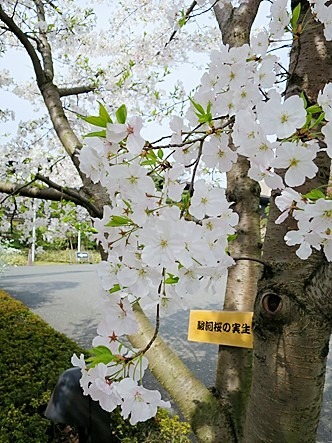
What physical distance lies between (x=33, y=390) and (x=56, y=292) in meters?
5.95

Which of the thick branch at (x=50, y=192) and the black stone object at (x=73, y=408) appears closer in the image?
the black stone object at (x=73, y=408)

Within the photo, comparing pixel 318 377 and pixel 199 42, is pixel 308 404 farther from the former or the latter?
pixel 199 42

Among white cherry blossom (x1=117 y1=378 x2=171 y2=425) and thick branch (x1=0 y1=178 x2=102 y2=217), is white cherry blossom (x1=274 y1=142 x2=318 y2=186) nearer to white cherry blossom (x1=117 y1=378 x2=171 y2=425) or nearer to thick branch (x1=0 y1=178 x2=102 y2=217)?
white cherry blossom (x1=117 y1=378 x2=171 y2=425)

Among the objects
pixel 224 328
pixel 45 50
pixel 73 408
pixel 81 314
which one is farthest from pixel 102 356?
pixel 81 314

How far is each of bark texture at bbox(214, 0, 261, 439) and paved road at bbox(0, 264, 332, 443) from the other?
4.74 ft

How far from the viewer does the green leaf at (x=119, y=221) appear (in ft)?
1.89

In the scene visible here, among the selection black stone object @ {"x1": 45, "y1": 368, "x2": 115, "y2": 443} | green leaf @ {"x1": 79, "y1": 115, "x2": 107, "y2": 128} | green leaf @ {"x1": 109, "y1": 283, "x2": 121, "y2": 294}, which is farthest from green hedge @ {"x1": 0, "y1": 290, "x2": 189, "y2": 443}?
green leaf @ {"x1": 79, "y1": 115, "x2": 107, "y2": 128}

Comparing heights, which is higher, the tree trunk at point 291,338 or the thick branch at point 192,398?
the tree trunk at point 291,338

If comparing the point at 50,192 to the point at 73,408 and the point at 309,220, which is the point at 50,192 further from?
the point at 309,220

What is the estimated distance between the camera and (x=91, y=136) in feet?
1.84

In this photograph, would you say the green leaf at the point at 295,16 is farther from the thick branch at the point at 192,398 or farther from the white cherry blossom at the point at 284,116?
the thick branch at the point at 192,398

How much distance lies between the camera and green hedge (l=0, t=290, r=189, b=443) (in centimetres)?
197

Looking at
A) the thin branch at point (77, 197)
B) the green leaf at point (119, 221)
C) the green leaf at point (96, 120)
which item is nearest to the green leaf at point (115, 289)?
the green leaf at point (119, 221)

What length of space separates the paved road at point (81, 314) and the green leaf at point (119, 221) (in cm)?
203
